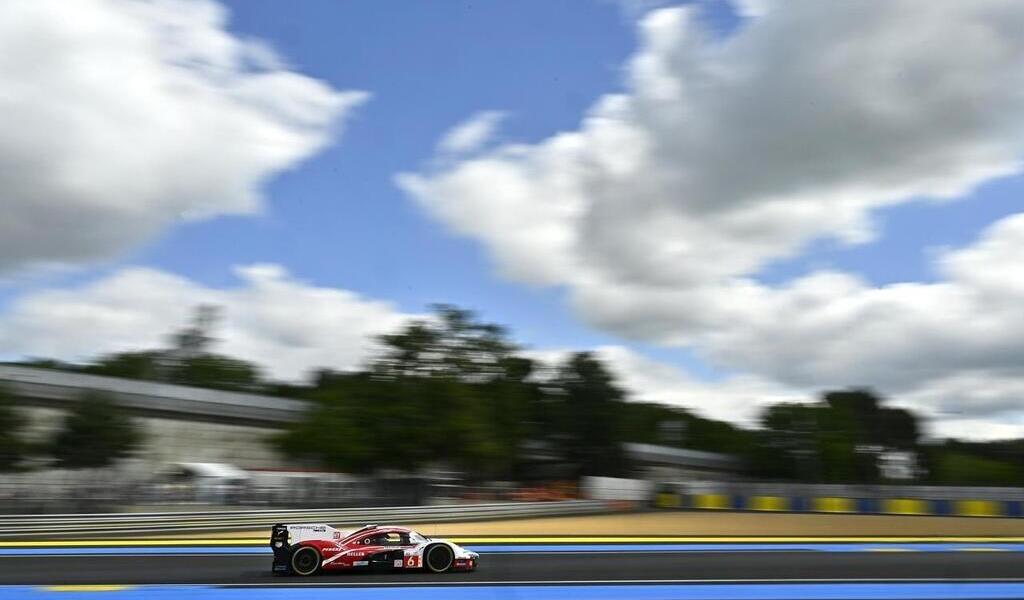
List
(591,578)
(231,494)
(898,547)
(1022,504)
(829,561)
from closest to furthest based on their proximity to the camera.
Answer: (591,578)
(829,561)
(898,547)
(231,494)
(1022,504)

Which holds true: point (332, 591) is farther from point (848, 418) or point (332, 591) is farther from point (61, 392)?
point (848, 418)

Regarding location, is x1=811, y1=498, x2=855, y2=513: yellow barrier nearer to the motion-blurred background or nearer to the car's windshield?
the motion-blurred background

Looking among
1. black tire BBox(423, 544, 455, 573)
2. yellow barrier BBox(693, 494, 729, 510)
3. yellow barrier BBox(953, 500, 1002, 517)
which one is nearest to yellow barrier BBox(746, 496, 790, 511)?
yellow barrier BBox(693, 494, 729, 510)

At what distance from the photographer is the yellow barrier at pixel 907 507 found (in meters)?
34.8

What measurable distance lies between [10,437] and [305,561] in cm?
2665

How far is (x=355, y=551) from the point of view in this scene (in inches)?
566

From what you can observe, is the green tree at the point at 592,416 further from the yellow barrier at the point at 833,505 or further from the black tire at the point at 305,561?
the black tire at the point at 305,561

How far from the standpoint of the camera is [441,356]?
4272cm

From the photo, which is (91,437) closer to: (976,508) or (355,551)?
(355,551)

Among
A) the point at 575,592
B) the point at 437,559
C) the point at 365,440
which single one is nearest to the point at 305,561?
the point at 437,559

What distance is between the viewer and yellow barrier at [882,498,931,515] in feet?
114

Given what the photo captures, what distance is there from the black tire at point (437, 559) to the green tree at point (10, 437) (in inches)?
1054

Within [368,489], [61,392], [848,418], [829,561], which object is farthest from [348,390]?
[848,418]

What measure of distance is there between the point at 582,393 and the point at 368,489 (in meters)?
29.5
